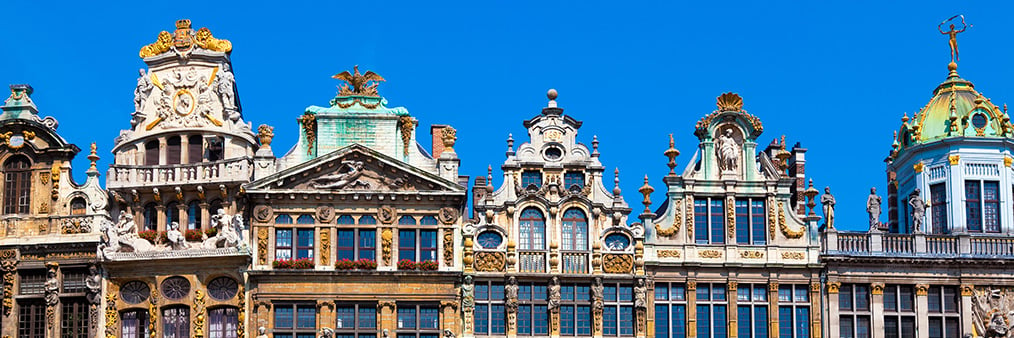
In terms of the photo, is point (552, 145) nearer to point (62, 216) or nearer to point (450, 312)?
point (450, 312)

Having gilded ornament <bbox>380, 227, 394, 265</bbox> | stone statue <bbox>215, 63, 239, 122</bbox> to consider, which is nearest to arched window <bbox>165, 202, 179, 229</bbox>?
stone statue <bbox>215, 63, 239, 122</bbox>

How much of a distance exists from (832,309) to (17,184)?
964 inches

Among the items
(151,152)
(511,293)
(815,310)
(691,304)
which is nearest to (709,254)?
(691,304)

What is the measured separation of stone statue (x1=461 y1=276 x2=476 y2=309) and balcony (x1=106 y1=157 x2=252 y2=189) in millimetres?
7027

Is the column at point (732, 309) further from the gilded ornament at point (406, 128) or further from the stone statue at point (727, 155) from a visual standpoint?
the gilded ornament at point (406, 128)

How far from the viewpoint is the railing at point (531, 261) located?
62.1 meters

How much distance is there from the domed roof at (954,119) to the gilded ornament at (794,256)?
5678 millimetres

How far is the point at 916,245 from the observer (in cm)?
6353

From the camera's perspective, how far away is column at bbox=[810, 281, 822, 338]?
62.5 m

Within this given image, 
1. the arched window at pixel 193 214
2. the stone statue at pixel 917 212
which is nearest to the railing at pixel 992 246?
the stone statue at pixel 917 212

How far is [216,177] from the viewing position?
62.4 metres

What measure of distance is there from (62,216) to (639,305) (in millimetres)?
17206

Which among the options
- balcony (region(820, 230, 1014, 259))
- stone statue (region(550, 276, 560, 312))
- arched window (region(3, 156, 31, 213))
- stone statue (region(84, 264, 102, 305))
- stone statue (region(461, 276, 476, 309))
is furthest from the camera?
arched window (region(3, 156, 31, 213))

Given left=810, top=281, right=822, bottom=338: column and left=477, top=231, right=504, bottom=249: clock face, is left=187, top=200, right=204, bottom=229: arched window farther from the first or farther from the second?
left=810, top=281, right=822, bottom=338: column
